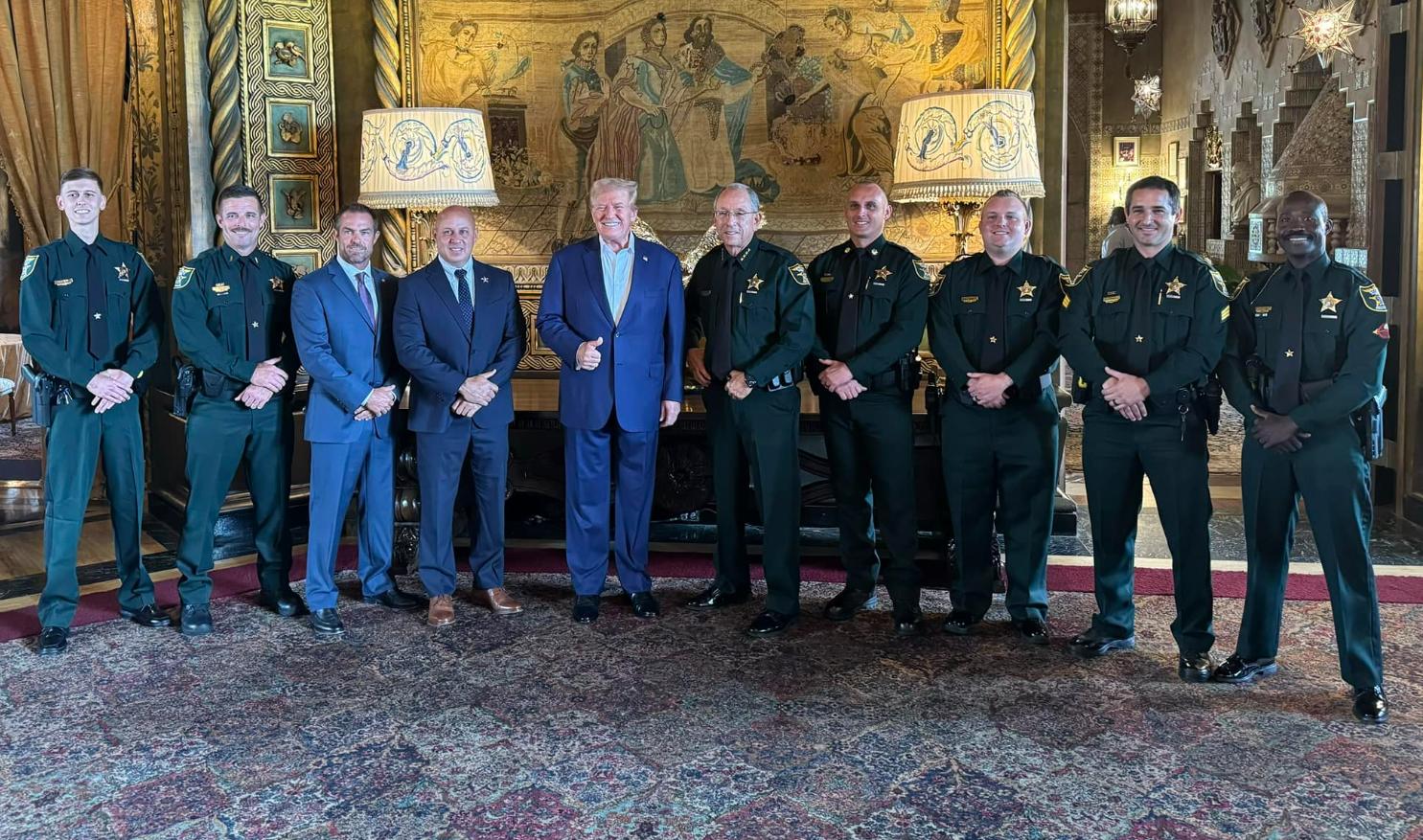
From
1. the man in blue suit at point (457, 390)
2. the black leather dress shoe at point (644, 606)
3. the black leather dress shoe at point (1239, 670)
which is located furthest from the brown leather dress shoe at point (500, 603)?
the black leather dress shoe at point (1239, 670)

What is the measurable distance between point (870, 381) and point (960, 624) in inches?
38.0

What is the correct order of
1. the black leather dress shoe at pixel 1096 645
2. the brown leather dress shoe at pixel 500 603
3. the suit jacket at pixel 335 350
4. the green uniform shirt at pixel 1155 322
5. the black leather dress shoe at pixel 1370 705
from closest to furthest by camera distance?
the black leather dress shoe at pixel 1370 705
the green uniform shirt at pixel 1155 322
the black leather dress shoe at pixel 1096 645
the suit jacket at pixel 335 350
the brown leather dress shoe at pixel 500 603

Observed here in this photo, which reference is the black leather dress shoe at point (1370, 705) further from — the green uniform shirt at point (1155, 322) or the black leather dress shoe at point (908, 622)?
the black leather dress shoe at point (908, 622)

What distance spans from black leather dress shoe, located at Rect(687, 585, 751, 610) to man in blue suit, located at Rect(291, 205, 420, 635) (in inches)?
52.4

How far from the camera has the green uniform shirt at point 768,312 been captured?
4695 millimetres

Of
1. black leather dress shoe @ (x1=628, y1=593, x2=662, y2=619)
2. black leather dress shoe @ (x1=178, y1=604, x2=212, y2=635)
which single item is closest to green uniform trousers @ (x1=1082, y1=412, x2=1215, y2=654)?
black leather dress shoe @ (x1=628, y1=593, x2=662, y2=619)

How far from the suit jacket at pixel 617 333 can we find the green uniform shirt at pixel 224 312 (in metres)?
1.04

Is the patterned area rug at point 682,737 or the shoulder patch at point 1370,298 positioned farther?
the shoulder patch at point 1370,298

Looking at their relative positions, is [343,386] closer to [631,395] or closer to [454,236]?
[454,236]

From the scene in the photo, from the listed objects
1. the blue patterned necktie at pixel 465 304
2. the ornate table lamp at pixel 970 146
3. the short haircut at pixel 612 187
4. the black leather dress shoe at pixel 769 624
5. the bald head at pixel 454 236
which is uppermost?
the ornate table lamp at pixel 970 146

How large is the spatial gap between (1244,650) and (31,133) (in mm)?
7069

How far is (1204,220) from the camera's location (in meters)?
14.7

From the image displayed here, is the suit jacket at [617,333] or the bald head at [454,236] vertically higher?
the bald head at [454,236]

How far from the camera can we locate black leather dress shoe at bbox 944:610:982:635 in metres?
4.68
